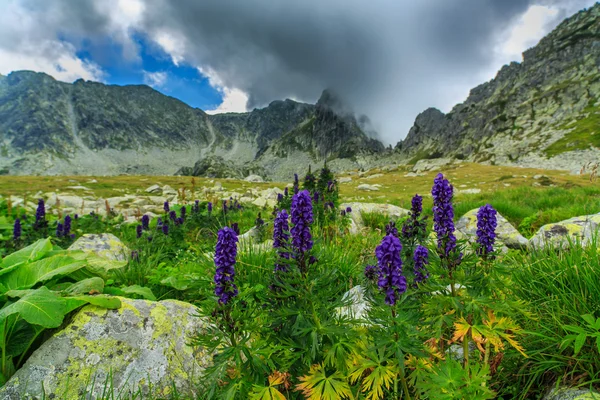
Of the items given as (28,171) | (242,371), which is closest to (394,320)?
(242,371)

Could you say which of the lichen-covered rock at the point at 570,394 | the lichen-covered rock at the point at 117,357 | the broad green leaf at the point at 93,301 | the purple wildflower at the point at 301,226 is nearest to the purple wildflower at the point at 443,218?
the purple wildflower at the point at 301,226

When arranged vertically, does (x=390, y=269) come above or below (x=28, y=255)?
above

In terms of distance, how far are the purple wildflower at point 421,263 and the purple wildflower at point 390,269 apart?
767 millimetres

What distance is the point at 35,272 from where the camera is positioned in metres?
3.64

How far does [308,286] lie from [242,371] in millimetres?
855

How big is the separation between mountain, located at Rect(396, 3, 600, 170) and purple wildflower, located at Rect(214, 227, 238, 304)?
95875 mm

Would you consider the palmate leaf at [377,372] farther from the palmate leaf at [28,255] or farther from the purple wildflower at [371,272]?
the palmate leaf at [28,255]

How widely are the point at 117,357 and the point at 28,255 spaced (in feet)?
8.10

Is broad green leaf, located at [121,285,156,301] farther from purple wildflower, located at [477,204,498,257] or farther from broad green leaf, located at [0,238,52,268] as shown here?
purple wildflower, located at [477,204,498,257]

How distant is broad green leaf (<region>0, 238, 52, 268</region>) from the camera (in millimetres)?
3992

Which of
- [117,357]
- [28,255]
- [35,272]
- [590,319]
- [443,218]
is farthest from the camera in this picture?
[28,255]

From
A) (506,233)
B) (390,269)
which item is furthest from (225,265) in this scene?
(506,233)

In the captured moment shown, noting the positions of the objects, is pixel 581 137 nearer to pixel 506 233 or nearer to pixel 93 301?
pixel 506 233

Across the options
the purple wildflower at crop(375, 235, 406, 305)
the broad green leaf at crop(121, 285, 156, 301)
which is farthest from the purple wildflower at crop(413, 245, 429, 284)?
the broad green leaf at crop(121, 285, 156, 301)
